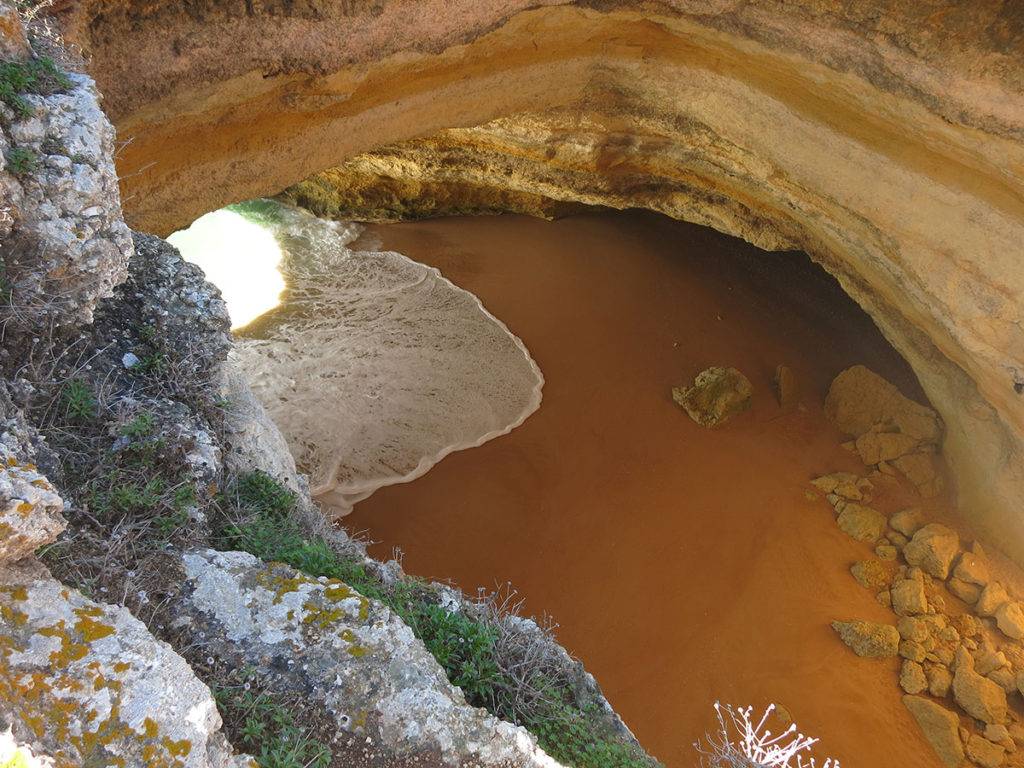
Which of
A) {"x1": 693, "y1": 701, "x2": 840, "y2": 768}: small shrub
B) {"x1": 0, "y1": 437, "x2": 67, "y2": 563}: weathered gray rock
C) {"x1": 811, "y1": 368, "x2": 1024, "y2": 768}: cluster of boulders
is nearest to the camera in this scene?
{"x1": 0, "y1": 437, "x2": 67, "y2": 563}: weathered gray rock

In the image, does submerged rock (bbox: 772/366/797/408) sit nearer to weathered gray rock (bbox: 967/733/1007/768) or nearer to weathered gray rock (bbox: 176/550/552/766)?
weathered gray rock (bbox: 967/733/1007/768)

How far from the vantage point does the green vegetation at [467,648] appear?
8.73ft

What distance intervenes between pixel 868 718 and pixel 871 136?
4006mm

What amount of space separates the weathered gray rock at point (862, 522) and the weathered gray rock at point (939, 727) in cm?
135

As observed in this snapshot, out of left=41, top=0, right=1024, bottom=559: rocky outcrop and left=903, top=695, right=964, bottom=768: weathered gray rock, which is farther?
left=903, top=695, right=964, bottom=768: weathered gray rock

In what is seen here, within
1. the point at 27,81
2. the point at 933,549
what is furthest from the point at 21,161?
the point at 933,549

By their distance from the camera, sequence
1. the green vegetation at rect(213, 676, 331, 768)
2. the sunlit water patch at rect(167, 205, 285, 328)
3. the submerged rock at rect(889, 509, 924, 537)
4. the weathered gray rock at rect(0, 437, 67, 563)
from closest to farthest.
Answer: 1. the weathered gray rock at rect(0, 437, 67, 563)
2. the green vegetation at rect(213, 676, 331, 768)
3. the submerged rock at rect(889, 509, 924, 537)
4. the sunlit water patch at rect(167, 205, 285, 328)

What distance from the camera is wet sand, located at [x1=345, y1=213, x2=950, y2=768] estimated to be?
522 centimetres

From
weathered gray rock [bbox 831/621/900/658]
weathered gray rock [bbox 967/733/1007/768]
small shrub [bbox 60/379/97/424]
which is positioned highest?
small shrub [bbox 60/379/97/424]

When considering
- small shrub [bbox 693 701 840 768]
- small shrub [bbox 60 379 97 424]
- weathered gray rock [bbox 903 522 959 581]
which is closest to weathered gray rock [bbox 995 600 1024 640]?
weathered gray rock [bbox 903 522 959 581]

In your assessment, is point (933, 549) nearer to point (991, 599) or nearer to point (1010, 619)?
point (991, 599)

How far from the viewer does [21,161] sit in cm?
258

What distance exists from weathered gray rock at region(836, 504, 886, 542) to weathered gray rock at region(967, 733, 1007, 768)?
1.63 m

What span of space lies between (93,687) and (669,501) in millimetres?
5114
